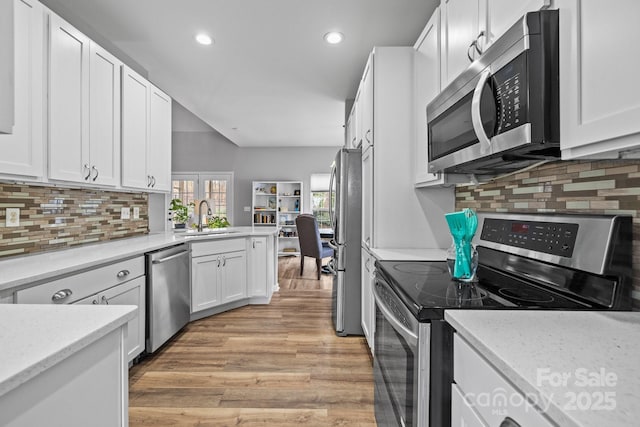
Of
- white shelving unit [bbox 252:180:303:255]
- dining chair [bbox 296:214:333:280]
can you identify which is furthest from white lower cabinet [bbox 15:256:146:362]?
white shelving unit [bbox 252:180:303:255]

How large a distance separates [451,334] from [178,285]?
239 cm

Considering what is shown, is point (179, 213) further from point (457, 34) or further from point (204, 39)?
point (457, 34)

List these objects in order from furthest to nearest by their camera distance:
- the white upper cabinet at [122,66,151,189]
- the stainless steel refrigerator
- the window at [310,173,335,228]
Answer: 1. the window at [310,173,335,228]
2. the stainless steel refrigerator
3. the white upper cabinet at [122,66,151,189]

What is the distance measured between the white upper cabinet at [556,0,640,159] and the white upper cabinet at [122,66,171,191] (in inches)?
106

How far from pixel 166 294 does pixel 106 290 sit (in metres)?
0.67

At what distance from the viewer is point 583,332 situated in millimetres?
756

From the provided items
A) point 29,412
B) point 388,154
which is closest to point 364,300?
point 388,154

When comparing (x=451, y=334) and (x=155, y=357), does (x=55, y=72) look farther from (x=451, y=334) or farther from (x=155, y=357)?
(x=451, y=334)

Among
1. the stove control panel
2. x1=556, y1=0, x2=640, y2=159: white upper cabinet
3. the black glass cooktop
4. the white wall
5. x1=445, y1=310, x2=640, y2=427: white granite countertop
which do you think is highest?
the white wall

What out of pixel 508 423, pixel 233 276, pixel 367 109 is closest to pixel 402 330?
pixel 508 423

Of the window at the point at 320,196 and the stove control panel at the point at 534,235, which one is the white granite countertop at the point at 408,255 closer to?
the stove control panel at the point at 534,235

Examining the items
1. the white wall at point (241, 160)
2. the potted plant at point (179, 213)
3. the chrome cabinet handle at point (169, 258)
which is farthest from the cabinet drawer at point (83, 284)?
the white wall at point (241, 160)

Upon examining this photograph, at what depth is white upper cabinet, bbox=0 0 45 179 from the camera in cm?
162

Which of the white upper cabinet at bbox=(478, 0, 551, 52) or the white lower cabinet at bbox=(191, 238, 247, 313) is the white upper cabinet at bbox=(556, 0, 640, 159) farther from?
the white lower cabinet at bbox=(191, 238, 247, 313)
